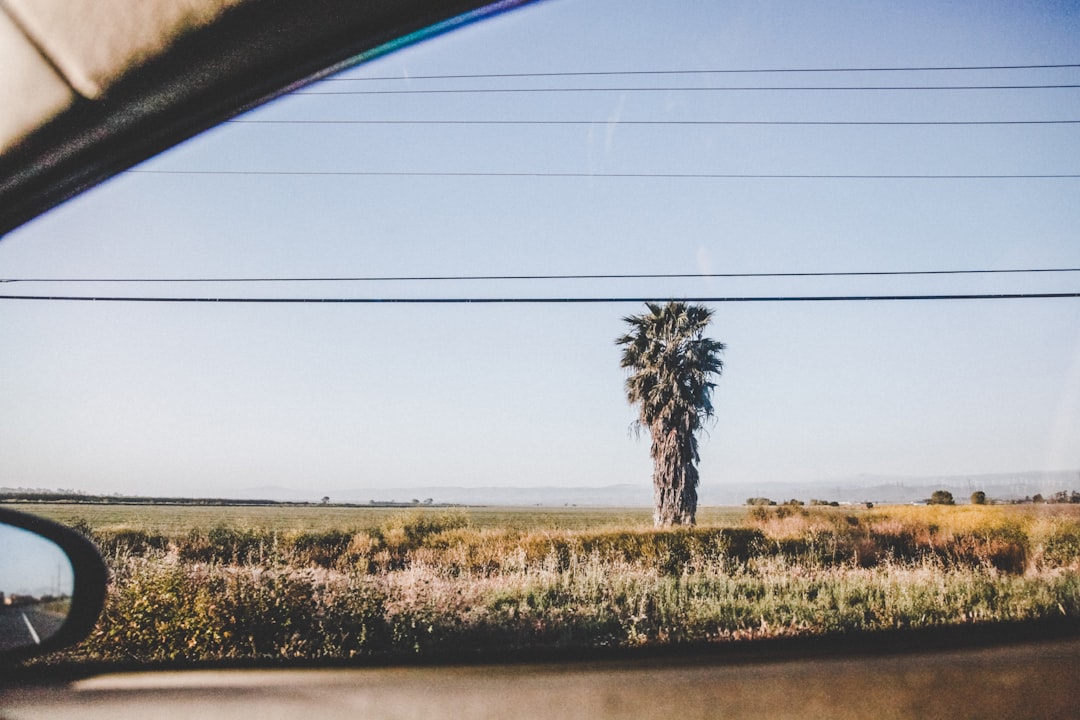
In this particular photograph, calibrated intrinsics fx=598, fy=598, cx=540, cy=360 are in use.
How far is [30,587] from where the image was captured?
164 cm

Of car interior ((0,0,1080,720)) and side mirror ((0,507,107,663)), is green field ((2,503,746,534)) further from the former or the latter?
car interior ((0,0,1080,720))

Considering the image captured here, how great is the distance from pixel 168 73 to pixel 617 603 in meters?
6.87

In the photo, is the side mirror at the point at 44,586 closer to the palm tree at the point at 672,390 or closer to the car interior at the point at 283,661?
the car interior at the point at 283,661

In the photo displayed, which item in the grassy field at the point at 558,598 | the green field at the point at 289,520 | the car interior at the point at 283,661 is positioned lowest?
the green field at the point at 289,520

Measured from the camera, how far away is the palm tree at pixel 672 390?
797 inches

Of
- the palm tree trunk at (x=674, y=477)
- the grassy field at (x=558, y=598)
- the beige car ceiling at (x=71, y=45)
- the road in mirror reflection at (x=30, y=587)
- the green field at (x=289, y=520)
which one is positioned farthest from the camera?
the palm tree trunk at (x=674, y=477)

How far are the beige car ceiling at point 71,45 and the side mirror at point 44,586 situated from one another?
103cm

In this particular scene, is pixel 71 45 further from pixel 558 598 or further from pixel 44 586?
pixel 558 598

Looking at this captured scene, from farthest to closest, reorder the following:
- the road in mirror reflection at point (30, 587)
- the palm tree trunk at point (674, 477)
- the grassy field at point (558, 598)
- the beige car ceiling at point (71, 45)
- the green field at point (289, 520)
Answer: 1. the palm tree trunk at point (674, 477)
2. the green field at point (289, 520)
3. the grassy field at point (558, 598)
4. the road in mirror reflection at point (30, 587)
5. the beige car ceiling at point (71, 45)

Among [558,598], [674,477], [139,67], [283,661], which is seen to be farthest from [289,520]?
[139,67]

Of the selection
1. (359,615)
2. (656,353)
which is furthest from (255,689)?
(656,353)

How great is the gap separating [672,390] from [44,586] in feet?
64.7

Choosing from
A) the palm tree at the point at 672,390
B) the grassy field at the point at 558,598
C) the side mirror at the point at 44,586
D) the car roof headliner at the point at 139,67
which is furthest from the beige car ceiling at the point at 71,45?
the palm tree at the point at 672,390

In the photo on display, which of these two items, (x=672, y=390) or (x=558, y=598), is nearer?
(x=558, y=598)
